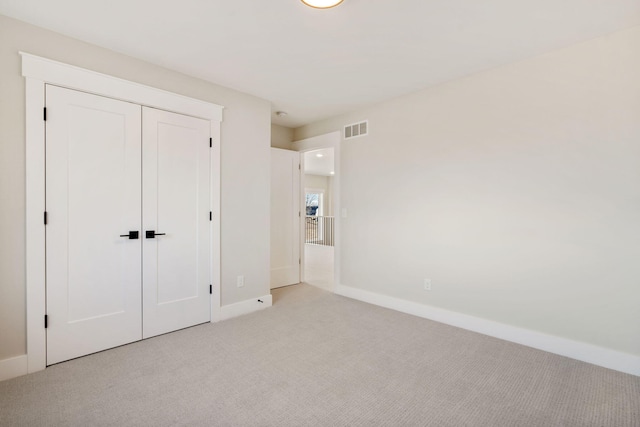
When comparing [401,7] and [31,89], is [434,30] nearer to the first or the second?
[401,7]

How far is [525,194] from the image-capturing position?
2762 millimetres

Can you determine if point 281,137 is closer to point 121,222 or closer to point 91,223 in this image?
point 121,222

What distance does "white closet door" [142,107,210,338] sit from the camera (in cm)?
283

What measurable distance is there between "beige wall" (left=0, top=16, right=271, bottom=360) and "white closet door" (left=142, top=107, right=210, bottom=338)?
263mm

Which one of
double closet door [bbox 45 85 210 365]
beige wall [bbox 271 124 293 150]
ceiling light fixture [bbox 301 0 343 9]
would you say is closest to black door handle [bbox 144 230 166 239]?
double closet door [bbox 45 85 210 365]

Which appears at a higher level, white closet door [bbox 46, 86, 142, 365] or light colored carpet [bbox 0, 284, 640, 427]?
white closet door [bbox 46, 86, 142, 365]

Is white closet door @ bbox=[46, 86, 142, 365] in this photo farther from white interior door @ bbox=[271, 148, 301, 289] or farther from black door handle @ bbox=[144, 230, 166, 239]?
white interior door @ bbox=[271, 148, 301, 289]

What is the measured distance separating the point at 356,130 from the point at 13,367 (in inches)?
163

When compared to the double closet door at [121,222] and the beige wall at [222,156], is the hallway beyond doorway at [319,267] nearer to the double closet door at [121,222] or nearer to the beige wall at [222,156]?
the beige wall at [222,156]

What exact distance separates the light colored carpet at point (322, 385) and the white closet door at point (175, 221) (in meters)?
0.31

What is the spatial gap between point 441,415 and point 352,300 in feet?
7.76

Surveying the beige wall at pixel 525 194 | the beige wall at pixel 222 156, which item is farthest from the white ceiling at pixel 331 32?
the beige wall at pixel 525 194

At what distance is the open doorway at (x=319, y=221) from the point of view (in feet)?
18.1

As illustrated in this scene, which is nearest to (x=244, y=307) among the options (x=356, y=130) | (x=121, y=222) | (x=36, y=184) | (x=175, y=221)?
(x=175, y=221)
